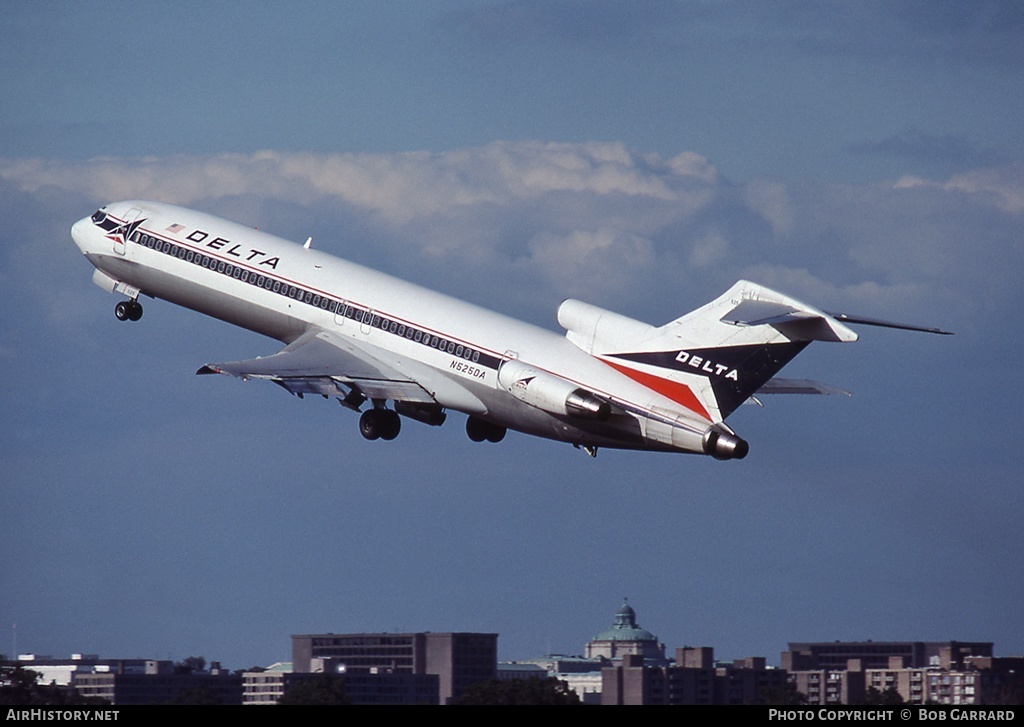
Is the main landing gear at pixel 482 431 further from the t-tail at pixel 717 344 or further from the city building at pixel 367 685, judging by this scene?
the city building at pixel 367 685

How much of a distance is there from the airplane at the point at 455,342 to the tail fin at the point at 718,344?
0.04 m

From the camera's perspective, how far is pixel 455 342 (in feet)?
194

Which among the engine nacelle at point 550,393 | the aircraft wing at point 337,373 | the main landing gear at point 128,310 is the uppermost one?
the main landing gear at point 128,310

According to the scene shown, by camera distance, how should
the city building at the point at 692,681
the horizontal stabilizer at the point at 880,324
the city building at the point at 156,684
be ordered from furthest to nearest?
the city building at the point at 692,681 < the city building at the point at 156,684 < the horizontal stabilizer at the point at 880,324

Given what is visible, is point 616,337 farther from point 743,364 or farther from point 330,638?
point 330,638

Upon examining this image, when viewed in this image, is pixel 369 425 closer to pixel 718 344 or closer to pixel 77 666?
pixel 718 344

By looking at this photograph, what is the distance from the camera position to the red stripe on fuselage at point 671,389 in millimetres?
54469

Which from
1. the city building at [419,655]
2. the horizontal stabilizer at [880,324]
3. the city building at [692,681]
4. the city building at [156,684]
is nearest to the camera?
the horizontal stabilizer at [880,324]

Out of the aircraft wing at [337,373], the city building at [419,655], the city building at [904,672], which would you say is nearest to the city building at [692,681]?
the city building at [904,672]

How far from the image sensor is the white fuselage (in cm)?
5588

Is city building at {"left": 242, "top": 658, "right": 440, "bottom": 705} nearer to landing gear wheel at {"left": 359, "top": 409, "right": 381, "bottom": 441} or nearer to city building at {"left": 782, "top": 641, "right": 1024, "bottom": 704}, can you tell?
city building at {"left": 782, "top": 641, "right": 1024, "bottom": 704}

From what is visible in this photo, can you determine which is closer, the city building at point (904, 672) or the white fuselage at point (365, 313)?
the white fuselage at point (365, 313)
